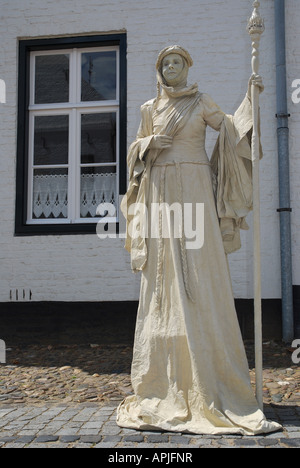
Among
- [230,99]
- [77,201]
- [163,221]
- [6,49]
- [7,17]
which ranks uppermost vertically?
[7,17]

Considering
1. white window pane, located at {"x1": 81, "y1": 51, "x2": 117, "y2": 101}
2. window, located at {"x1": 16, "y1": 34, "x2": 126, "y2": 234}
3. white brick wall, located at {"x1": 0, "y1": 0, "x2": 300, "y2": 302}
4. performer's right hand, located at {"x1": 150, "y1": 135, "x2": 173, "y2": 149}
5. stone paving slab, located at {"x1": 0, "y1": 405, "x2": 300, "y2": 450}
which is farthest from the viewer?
white window pane, located at {"x1": 81, "y1": 51, "x2": 117, "y2": 101}

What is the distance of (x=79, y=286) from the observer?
602 cm

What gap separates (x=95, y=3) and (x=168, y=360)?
4.87m

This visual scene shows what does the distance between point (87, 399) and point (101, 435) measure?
0.99 metres

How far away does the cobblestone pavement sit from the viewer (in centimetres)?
283

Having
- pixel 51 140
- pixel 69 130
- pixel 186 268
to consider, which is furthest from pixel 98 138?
pixel 186 268

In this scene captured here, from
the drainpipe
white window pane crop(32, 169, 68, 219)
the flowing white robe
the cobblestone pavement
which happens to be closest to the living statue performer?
the flowing white robe

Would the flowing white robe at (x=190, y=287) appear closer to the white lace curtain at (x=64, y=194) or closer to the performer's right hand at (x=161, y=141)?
the performer's right hand at (x=161, y=141)

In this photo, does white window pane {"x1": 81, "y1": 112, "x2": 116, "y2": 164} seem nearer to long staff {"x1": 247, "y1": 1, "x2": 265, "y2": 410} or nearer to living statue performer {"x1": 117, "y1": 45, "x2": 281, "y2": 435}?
living statue performer {"x1": 117, "y1": 45, "x2": 281, "y2": 435}

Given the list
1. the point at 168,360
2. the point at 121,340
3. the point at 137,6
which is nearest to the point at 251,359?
the point at 121,340

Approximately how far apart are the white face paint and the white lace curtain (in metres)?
2.88

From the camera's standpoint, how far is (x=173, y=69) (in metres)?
3.44

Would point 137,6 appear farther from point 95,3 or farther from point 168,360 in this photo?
point 168,360

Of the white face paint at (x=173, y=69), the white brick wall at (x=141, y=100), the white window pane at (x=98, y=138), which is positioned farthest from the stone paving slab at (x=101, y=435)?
the white window pane at (x=98, y=138)
